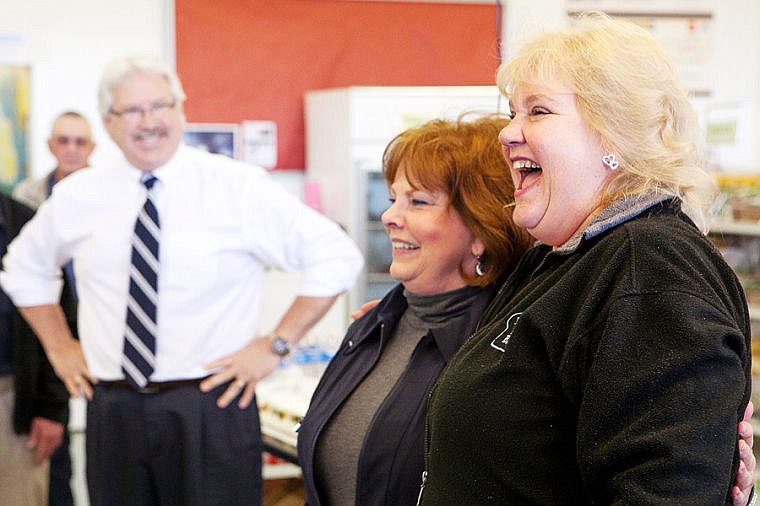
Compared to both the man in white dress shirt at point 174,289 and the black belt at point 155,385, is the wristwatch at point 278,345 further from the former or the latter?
the black belt at point 155,385

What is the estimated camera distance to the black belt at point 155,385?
2.38 m

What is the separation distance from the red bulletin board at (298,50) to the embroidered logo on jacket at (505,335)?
14.8ft

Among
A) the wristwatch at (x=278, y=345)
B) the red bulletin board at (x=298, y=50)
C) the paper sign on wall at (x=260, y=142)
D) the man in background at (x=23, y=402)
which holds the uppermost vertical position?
the red bulletin board at (x=298, y=50)

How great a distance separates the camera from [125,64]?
2453 mm

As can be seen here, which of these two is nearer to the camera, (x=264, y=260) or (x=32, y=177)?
(x=264, y=260)

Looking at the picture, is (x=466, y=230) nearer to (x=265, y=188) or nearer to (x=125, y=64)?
(x=265, y=188)

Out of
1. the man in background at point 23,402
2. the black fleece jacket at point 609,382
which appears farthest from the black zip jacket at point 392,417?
the man in background at point 23,402

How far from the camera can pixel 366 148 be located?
5.35 metres

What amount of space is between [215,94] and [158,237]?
3294 mm

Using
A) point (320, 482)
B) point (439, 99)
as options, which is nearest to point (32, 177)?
point (439, 99)

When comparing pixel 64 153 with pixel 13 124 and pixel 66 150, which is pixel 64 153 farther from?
pixel 13 124

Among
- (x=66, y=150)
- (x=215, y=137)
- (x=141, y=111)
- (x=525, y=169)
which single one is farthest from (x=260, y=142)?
(x=525, y=169)

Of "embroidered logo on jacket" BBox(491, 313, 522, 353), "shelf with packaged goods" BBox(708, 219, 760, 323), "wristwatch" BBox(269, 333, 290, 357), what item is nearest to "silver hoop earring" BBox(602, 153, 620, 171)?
"embroidered logo on jacket" BBox(491, 313, 522, 353)

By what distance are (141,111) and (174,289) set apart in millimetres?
493
